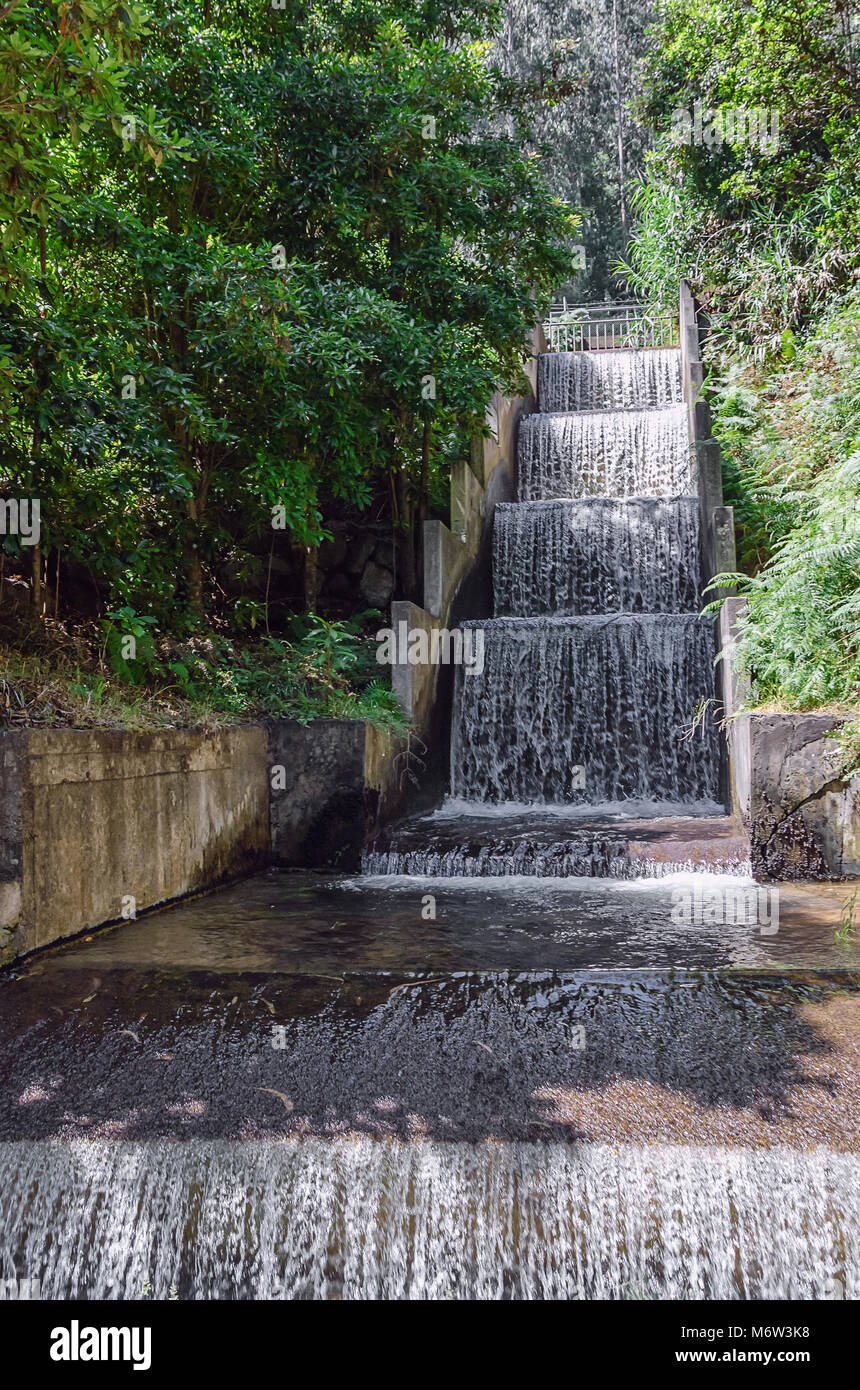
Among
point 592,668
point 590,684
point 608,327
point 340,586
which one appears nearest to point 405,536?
point 340,586

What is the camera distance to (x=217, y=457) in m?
8.84

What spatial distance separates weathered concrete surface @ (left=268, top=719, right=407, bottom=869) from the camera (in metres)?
8.00

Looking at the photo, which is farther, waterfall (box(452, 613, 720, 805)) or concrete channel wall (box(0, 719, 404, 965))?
waterfall (box(452, 613, 720, 805))

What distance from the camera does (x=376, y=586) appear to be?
11367 mm

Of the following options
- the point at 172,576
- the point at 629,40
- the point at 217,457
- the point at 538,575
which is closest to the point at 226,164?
the point at 217,457

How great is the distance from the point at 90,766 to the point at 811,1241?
4265 millimetres

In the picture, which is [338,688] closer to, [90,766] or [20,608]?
[20,608]

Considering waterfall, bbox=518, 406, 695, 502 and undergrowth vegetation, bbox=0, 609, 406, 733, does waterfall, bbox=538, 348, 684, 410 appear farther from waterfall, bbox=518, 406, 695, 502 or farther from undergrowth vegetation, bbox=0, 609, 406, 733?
undergrowth vegetation, bbox=0, 609, 406, 733

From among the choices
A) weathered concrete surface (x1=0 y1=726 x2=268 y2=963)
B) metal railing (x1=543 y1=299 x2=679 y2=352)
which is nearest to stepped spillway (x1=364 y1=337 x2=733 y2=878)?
weathered concrete surface (x1=0 y1=726 x2=268 y2=963)

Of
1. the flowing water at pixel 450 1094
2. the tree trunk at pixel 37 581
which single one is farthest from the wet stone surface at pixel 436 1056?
the tree trunk at pixel 37 581

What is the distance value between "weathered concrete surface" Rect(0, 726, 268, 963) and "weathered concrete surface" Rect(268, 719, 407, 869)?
36 centimetres

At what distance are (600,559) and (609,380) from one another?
6.80m

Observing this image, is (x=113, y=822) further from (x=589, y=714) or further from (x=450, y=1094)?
(x=589, y=714)

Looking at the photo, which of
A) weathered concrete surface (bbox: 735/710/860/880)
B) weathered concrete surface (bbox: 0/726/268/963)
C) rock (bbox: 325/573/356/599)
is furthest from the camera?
rock (bbox: 325/573/356/599)
